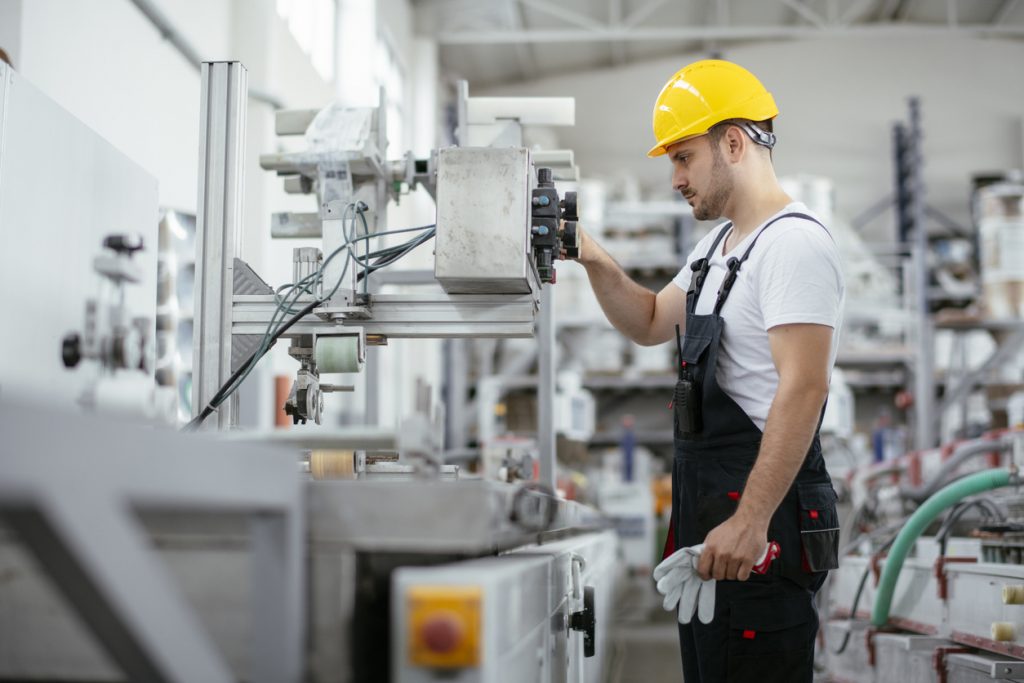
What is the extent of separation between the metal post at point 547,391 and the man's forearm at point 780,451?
1269 mm

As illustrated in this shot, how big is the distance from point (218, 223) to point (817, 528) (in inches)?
43.3

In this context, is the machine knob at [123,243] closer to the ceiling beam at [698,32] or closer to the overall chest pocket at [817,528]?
the overall chest pocket at [817,528]

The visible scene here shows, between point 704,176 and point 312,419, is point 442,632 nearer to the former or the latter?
point 312,419

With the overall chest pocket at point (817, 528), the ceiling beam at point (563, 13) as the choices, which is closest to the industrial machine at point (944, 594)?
the overall chest pocket at point (817, 528)

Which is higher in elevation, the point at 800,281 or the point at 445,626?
the point at 800,281

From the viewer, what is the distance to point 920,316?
22.0 ft

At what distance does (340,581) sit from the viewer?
2.97 ft

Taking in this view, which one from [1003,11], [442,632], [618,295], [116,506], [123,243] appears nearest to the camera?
[116,506]

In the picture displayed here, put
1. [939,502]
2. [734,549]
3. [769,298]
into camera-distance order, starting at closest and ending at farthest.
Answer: [734,549] < [769,298] < [939,502]

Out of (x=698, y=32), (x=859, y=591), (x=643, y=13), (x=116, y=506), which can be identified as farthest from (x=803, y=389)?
(x=698, y=32)

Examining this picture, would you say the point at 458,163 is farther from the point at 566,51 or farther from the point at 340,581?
the point at 566,51

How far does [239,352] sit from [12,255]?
38 cm

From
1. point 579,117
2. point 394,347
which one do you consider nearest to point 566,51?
point 579,117

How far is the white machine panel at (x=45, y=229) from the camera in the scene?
1613mm
